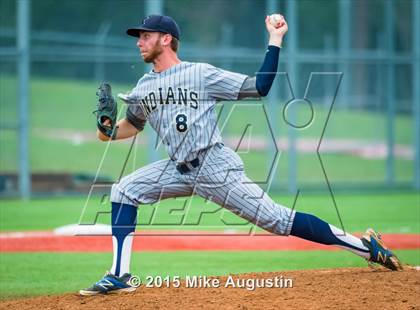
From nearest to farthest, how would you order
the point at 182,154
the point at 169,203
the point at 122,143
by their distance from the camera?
the point at 182,154 < the point at 169,203 < the point at 122,143

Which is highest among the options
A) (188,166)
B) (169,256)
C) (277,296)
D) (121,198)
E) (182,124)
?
(182,124)

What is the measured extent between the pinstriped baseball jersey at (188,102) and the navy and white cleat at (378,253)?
1.44m

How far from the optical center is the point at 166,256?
30.6ft

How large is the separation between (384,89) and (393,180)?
2.02 meters

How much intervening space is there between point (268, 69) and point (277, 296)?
156cm

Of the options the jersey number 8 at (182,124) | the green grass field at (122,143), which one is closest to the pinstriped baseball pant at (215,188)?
the jersey number 8 at (182,124)

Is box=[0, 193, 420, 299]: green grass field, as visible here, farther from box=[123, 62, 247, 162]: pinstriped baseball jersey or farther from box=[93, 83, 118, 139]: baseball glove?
box=[123, 62, 247, 162]: pinstriped baseball jersey

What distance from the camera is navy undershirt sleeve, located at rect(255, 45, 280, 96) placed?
18.1 feet

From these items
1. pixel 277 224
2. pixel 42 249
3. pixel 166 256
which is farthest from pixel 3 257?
pixel 277 224

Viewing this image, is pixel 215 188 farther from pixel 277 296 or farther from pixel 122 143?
pixel 122 143

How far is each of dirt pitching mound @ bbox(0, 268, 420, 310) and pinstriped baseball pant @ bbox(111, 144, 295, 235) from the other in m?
0.50

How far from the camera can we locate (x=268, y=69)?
18.1ft

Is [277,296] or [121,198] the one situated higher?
[121,198]

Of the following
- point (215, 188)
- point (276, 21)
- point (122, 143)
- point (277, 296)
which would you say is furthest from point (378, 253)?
point (122, 143)
